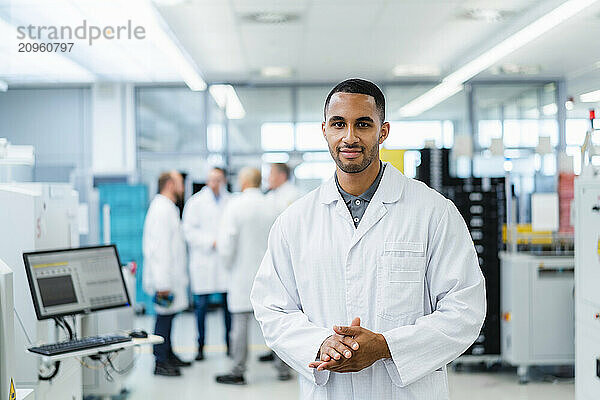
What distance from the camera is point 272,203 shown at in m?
4.98

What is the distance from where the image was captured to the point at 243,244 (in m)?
4.88

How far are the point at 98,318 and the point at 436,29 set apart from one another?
361cm

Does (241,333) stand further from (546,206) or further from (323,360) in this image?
(323,360)

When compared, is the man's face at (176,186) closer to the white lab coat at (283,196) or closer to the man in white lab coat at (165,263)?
the man in white lab coat at (165,263)

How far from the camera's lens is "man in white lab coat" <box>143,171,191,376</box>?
4.82m

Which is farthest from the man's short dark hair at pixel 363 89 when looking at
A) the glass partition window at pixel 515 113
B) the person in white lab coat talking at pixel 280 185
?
the glass partition window at pixel 515 113

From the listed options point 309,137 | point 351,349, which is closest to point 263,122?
point 309,137

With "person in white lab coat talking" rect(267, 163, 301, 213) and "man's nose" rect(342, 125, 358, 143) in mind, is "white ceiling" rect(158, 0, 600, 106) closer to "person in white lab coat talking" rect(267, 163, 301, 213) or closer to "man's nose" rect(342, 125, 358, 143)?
"person in white lab coat talking" rect(267, 163, 301, 213)

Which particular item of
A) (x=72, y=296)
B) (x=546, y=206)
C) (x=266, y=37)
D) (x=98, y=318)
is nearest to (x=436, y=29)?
(x=266, y=37)

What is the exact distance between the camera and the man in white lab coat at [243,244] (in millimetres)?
4773

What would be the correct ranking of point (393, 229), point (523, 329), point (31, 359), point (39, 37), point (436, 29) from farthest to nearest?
1. point (436, 29)
2. point (523, 329)
3. point (39, 37)
4. point (31, 359)
5. point (393, 229)

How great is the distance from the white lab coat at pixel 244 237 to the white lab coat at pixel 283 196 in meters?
0.20

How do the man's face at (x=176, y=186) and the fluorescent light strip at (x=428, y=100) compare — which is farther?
the fluorescent light strip at (x=428, y=100)

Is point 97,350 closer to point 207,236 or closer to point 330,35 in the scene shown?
point 207,236
